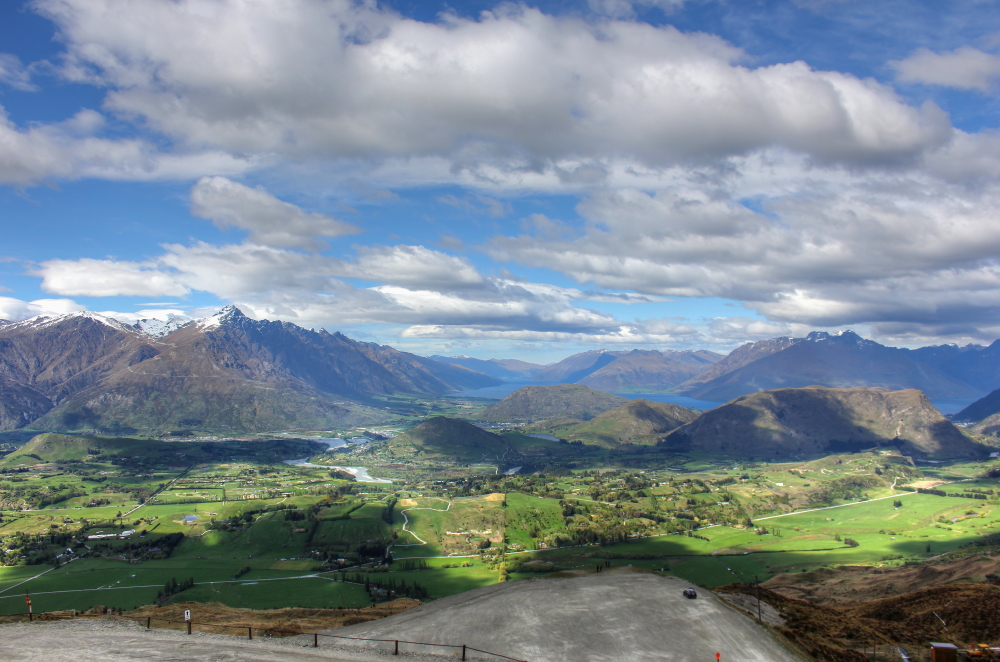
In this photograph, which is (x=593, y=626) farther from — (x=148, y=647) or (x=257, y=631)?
(x=148, y=647)

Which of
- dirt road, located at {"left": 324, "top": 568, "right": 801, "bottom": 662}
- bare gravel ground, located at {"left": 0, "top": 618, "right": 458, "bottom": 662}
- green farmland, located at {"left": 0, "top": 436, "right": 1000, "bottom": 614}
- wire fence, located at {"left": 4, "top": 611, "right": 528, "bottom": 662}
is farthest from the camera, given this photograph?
green farmland, located at {"left": 0, "top": 436, "right": 1000, "bottom": 614}

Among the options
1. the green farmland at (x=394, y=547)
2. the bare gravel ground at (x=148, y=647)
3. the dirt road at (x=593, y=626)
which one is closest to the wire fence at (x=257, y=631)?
the bare gravel ground at (x=148, y=647)

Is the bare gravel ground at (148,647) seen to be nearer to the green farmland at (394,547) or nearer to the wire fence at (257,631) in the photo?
the wire fence at (257,631)

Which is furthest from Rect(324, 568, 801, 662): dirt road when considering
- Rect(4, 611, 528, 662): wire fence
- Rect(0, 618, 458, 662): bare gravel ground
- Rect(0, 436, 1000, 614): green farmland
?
Rect(0, 436, 1000, 614): green farmland

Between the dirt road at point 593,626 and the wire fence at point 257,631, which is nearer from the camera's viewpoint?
the wire fence at point 257,631

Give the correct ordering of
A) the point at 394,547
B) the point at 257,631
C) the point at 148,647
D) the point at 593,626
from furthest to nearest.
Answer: the point at 394,547, the point at 257,631, the point at 593,626, the point at 148,647

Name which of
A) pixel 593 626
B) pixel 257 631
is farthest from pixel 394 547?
pixel 593 626

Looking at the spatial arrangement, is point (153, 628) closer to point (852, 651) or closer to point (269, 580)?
point (852, 651)

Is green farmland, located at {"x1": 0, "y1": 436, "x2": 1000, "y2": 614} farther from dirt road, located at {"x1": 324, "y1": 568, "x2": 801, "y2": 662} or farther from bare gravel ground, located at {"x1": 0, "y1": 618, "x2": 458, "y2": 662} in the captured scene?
bare gravel ground, located at {"x1": 0, "y1": 618, "x2": 458, "y2": 662}
